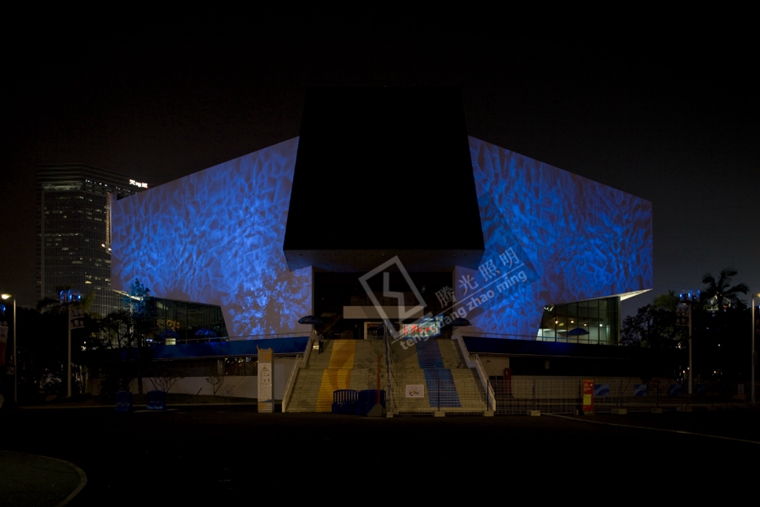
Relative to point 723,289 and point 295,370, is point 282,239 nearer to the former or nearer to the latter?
point 295,370

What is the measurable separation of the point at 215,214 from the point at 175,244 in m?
4.64

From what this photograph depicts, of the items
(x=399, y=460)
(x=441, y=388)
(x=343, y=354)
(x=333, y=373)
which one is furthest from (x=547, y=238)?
(x=399, y=460)

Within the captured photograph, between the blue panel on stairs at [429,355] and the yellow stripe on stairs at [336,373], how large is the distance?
3.41 m

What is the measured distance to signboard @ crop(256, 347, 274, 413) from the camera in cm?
3061

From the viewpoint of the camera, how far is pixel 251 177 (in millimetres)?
48406

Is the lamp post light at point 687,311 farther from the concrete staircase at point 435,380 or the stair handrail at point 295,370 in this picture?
the stair handrail at point 295,370

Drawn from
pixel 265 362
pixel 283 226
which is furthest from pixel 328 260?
pixel 265 362

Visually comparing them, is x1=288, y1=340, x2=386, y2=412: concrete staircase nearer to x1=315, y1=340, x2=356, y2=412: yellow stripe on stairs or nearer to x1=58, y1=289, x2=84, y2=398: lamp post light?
x1=315, y1=340, x2=356, y2=412: yellow stripe on stairs

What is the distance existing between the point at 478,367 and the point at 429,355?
570 centimetres

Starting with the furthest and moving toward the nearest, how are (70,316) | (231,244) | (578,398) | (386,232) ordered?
(231,244) < (70,316) < (386,232) < (578,398)

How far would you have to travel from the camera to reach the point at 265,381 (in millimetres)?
30750

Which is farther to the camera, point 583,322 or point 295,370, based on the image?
point 583,322

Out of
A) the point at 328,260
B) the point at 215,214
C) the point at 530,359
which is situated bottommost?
the point at 530,359

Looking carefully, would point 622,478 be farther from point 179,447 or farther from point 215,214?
point 215,214
